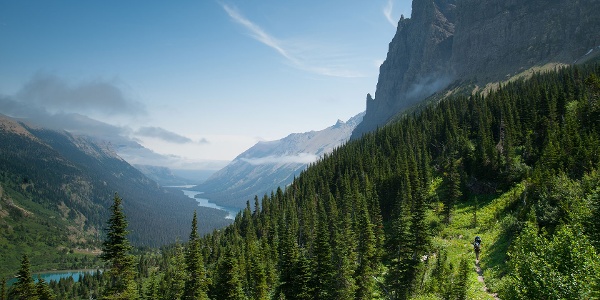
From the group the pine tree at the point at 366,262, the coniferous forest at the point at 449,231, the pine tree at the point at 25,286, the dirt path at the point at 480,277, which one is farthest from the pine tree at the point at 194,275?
the dirt path at the point at 480,277

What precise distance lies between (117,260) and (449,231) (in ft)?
179

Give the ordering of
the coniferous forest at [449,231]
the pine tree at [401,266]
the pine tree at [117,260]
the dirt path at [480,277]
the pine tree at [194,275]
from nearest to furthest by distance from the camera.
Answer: the pine tree at [117,260], the coniferous forest at [449,231], the dirt path at [480,277], the pine tree at [401,266], the pine tree at [194,275]

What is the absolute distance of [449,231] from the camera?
61.8m

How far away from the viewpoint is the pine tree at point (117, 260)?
28778 millimetres

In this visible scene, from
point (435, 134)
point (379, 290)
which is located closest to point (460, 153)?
point (435, 134)

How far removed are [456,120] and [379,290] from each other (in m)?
90.8

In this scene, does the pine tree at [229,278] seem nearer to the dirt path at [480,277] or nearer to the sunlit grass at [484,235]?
the sunlit grass at [484,235]

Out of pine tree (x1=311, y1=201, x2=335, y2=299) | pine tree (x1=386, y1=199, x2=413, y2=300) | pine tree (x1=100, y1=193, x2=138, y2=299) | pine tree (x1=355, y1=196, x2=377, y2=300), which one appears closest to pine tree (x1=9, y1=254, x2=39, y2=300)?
pine tree (x1=100, y1=193, x2=138, y2=299)

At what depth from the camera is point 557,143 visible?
66312mm

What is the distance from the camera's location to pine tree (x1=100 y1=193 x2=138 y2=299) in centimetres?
2878

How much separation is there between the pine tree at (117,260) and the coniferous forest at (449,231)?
87 mm

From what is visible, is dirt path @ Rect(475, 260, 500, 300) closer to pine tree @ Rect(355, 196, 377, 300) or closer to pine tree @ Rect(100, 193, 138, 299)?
pine tree @ Rect(355, 196, 377, 300)

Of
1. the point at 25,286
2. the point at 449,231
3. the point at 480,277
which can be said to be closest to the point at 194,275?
the point at 25,286

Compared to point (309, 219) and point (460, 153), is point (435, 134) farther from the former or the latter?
point (309, 219)
